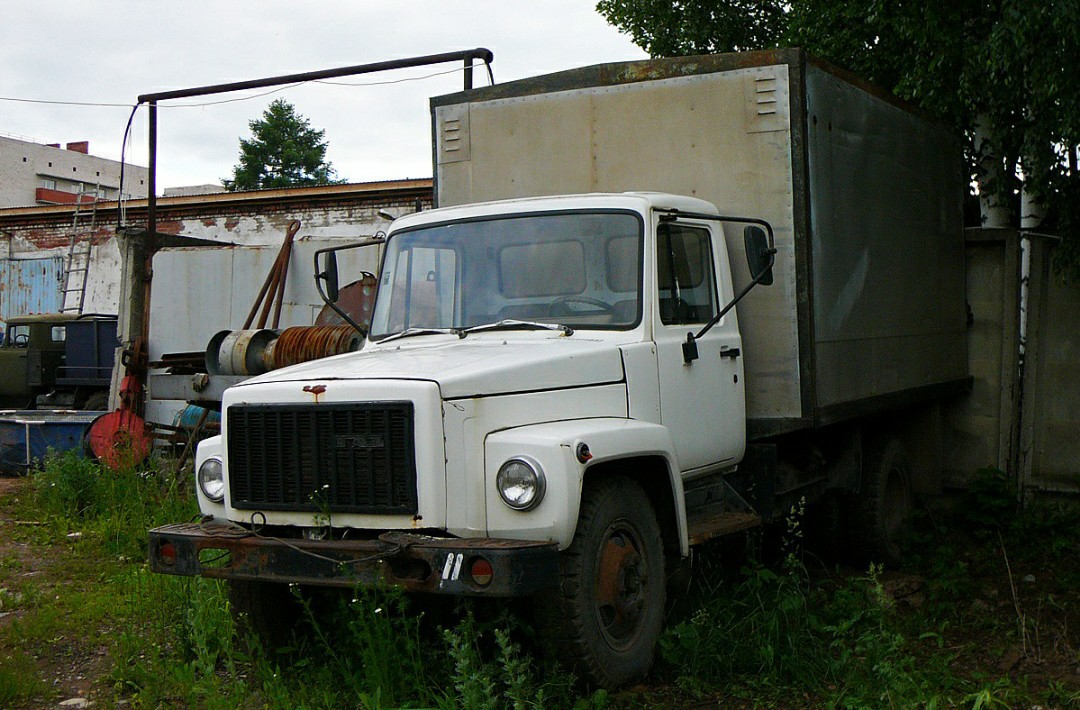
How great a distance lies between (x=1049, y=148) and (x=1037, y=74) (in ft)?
2.40

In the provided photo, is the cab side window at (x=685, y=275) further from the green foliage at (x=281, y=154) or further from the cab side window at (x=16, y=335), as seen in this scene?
the green foliage at (x=281, y=154)

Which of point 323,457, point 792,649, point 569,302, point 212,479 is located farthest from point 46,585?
point 792,649

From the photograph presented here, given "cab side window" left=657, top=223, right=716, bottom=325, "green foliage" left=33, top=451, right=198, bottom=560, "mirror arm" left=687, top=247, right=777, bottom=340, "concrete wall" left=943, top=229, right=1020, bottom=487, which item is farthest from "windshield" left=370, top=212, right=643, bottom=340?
"concrete wall" left=943, top=229, right=1020, bottom=487

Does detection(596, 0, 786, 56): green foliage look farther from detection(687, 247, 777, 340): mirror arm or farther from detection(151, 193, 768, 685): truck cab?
detection(687, 247, 777, 340): mirror arm

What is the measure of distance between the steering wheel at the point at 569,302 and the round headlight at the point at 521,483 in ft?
4.03

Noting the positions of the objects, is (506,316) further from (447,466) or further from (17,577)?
(17,577)

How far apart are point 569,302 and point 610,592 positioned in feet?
4.85

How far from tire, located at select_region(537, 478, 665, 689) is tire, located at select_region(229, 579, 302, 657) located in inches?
58.9

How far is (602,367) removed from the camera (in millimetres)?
5312

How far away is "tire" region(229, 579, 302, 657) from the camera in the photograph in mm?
5441

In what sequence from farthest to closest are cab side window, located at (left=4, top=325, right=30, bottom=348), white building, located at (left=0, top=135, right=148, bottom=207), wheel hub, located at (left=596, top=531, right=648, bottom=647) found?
white building, located at (left=0, top=135, right=148, bottom=207) → cab side window, located at (left=4, top=325, right=30, bottom=348) → wheel hub, located at (left=596, top=531, right=648, bottom=647)

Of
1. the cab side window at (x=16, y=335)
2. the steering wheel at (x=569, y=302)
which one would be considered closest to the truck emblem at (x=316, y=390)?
the steering wheel at (x=569, y=302)

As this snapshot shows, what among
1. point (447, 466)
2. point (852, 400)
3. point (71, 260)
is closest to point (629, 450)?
point (447, 466)

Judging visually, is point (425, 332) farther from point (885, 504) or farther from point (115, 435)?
point (115, 435)
